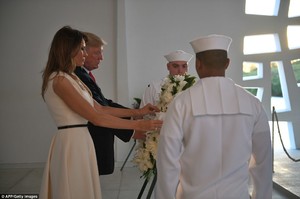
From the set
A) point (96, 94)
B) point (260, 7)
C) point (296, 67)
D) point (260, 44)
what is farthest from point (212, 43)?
point (296, 67)

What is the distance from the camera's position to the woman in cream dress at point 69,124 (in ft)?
5.78

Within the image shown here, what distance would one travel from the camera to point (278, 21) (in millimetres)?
6023

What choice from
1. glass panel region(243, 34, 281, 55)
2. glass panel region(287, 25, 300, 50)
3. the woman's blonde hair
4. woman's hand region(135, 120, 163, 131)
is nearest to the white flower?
woman's hand region(135, 120, 163, 131)

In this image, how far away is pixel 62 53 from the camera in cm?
180

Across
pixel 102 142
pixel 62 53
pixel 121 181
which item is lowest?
pixel 121 181

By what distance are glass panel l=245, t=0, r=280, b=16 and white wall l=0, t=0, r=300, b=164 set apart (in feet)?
1.38

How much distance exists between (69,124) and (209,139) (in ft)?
2.84

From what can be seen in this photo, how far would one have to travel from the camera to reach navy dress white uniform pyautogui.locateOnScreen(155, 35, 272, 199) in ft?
4.78

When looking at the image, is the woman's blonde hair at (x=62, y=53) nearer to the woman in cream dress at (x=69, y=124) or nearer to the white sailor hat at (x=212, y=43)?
the woman in cream dress at (x=69, y=124)

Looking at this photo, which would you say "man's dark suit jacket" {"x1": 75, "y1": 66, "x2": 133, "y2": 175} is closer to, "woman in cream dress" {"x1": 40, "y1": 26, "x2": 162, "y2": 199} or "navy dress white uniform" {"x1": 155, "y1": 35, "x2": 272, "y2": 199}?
"woman in cream dress" {"x1": 40, "y1": 26, "x2": 162, "y2": 199}

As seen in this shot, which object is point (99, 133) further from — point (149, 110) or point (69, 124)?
point (69, 124)

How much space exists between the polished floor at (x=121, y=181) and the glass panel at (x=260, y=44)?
216cm

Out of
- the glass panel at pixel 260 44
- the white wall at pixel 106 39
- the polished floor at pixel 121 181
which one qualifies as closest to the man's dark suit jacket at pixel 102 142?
the polished floor at pixel 121 181

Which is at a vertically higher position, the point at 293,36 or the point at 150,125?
the point at 293,36
